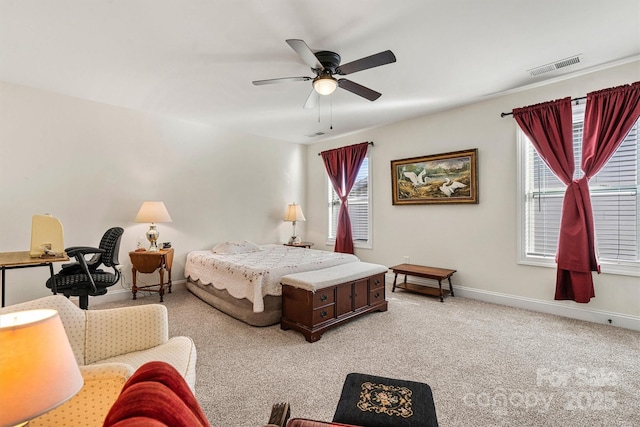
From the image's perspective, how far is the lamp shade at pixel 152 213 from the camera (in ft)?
12.8

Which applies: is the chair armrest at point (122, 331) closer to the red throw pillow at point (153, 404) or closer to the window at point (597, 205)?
the red throw pillow at point (153, 404)

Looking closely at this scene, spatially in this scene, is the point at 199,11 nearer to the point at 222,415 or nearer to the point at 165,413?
the point at 165,413

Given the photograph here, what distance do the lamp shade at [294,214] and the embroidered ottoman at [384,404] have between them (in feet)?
14.0

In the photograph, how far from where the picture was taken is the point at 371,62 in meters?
2.32

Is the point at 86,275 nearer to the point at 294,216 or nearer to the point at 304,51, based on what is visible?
the point at 304,51

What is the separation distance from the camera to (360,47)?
2.63m

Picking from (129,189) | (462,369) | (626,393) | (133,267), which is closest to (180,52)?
(129,189)

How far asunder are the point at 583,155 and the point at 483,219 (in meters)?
1.22

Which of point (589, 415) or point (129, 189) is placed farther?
point (129, 189)

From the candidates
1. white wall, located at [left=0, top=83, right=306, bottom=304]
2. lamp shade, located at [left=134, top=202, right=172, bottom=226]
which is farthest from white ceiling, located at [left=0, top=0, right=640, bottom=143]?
lamp shade, located at [left=134, top=202, right=172, bottom=226]

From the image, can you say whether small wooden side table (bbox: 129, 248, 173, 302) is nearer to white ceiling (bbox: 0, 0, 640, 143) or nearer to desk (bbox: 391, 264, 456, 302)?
white ceiling (bbox: 0, 0, 640, 143)

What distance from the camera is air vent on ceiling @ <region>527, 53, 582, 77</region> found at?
113 inches

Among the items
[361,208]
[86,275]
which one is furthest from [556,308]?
[86,275]

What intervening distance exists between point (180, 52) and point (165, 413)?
2.93 m
